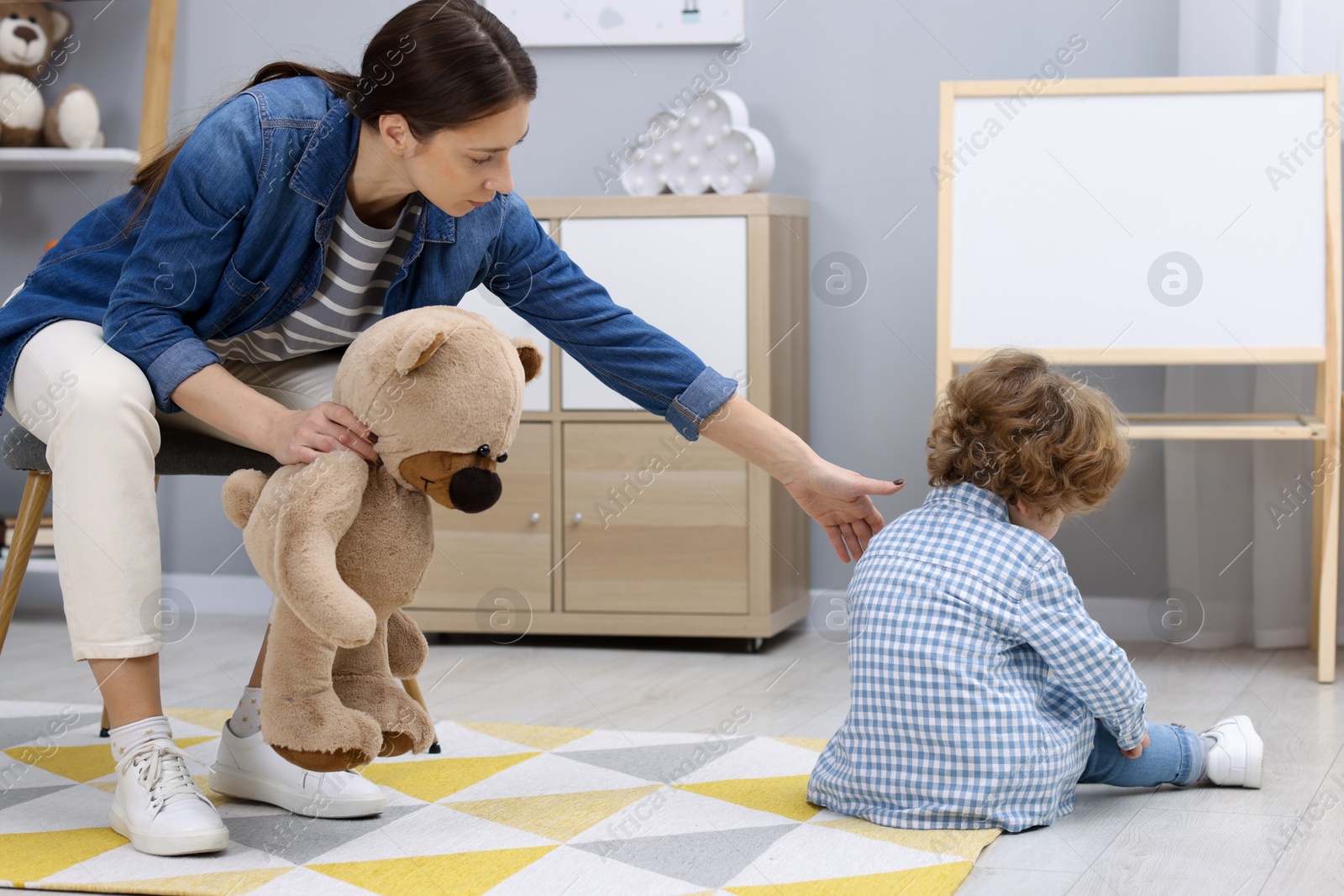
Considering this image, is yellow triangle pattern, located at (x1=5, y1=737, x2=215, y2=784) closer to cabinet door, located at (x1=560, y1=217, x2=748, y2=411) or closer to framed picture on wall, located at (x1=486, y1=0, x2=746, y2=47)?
cabinet door, located at (x1=560, y1=217, x2=748, y2=411)

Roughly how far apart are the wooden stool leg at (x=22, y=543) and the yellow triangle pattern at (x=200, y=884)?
0.40m

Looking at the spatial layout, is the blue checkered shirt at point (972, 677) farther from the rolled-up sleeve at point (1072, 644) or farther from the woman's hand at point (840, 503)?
the woman's hand at point (840, 503)

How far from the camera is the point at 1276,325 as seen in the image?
1.91 m

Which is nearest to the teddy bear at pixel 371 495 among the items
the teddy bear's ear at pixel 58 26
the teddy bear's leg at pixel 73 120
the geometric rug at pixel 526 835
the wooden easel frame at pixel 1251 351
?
the geometric rug at pixel 526 835

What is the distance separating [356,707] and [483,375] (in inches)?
11.8

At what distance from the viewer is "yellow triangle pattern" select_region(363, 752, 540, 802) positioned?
1.31 meters

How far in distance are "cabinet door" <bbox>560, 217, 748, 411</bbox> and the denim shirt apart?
0.76 m

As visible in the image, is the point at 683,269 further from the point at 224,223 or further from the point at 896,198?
the point at 224,223

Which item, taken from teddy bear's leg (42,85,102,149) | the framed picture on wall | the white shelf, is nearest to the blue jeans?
the framed picture on wall

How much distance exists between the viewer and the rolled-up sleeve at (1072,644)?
3.69 feet

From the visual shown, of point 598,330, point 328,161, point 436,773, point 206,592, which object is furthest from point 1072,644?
point 206,592

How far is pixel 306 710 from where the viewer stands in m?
1.04

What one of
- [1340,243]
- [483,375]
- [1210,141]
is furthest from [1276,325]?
[483,375]

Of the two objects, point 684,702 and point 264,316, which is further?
point 684,702
